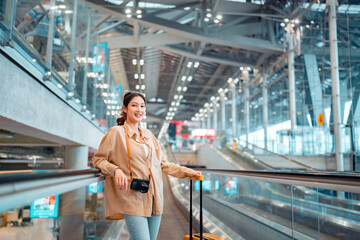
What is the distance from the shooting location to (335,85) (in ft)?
46.5

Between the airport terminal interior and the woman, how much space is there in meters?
0.14

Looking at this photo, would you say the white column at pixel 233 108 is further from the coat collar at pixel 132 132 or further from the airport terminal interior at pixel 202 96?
the coat collar at pixel 132 132

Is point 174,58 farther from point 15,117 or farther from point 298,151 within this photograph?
point 15,117

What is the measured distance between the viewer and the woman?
6.93 ft

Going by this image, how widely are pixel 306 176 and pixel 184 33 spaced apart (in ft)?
48.9

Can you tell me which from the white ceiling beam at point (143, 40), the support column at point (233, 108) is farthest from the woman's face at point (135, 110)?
the support column at point (233, 108)

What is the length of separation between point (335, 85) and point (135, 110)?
13738 millimetres

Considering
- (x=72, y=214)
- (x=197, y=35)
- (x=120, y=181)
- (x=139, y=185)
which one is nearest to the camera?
(x=120, y=181)

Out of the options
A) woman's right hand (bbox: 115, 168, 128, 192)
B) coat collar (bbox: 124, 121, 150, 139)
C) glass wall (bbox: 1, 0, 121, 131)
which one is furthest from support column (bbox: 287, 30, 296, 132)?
woman's right hand (bbox: 115, 168, 128, 192)

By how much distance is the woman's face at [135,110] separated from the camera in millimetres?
2432

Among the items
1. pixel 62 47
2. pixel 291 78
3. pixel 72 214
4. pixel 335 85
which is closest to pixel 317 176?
pixel 72 214

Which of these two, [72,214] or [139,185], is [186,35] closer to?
[72,214]

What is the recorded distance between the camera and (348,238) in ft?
6.87

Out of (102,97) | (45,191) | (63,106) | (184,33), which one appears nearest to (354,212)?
(45,191)
